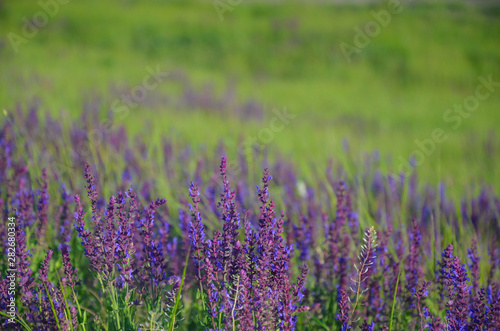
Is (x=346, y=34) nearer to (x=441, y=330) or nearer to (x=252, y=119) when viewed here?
(x=252, y=119)

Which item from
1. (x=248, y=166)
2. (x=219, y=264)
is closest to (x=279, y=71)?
(x=248, y=166)

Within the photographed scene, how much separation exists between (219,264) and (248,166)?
2382mm

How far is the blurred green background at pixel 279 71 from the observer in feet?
20.4

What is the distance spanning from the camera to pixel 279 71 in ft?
37.8

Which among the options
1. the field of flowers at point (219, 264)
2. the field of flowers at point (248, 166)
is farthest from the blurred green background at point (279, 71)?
the field of flowers at point (219, 264)

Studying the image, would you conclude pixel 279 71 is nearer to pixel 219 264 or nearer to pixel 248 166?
pixel 248 166

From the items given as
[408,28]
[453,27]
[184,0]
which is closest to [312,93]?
[408,28]

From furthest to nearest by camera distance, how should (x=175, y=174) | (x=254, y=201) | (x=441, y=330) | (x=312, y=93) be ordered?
(x=312, y=93) < (x=175, y=174) < (x=254, y=201) < (x=441, y=330)

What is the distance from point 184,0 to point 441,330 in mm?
15747

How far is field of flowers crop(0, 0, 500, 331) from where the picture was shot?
157cm

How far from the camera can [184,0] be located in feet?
51.5

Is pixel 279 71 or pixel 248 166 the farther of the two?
pixel 279 71

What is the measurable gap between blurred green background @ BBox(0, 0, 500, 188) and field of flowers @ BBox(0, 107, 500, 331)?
1.99 m

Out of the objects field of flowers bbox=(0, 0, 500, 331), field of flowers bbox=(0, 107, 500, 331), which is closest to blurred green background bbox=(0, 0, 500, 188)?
field of flowers bbox=(0, 0, 500, 331)
